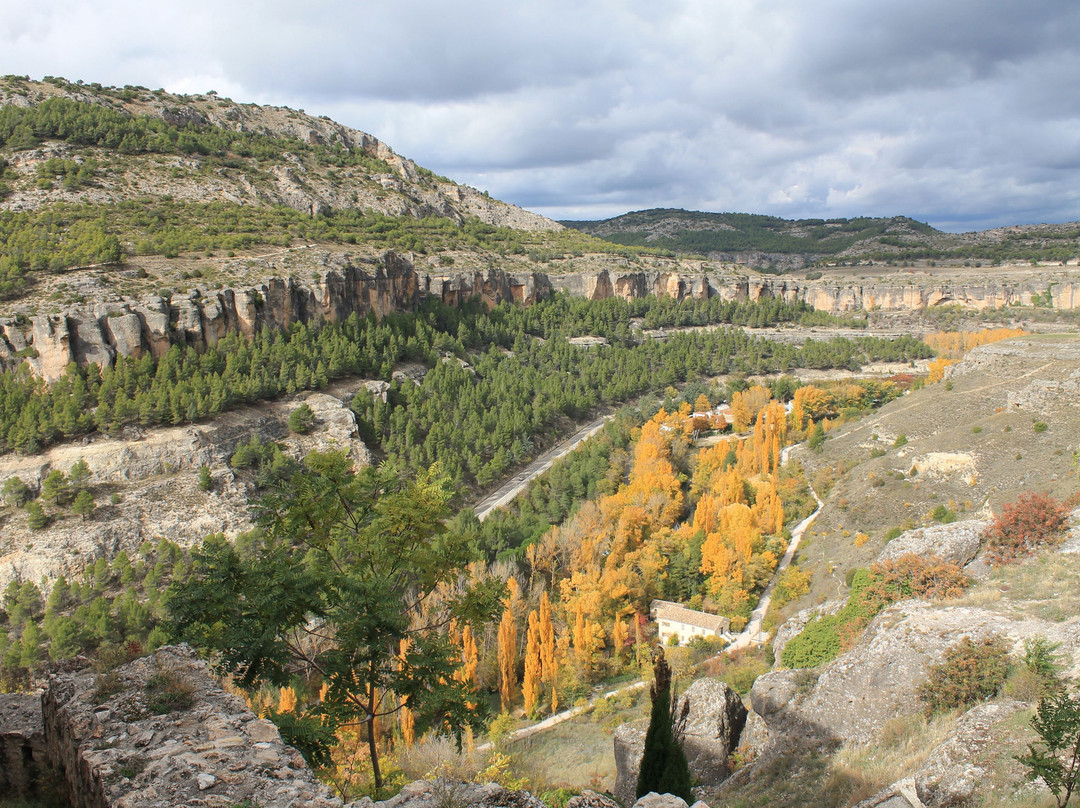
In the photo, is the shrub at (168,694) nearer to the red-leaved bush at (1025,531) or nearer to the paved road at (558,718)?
the paved road at (558,718)

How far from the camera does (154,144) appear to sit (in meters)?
65.4

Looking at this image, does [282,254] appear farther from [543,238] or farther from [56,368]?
[543,238]

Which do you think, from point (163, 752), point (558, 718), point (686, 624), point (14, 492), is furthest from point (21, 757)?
point (14, 492)

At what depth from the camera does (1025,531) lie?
18.0 meters

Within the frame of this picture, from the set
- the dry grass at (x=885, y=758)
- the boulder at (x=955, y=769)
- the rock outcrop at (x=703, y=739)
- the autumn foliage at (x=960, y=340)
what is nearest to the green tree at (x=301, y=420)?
the rock outcrop at (x=703, y=739)

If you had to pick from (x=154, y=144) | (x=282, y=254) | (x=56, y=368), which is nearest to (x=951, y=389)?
(x=282, y=254)

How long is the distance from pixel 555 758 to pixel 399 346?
3886 cm

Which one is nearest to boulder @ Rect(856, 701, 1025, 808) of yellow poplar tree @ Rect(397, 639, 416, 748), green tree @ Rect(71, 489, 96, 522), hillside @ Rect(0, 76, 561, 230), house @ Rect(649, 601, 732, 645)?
yellow poplar tree @ Rect(397, 639, 416, 748)

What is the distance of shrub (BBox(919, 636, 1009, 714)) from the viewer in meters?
12.5

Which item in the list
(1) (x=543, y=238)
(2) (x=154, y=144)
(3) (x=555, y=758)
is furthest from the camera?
(1) (x=543, y=238)

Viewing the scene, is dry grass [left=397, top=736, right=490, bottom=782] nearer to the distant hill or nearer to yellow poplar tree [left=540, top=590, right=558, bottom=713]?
yellow poplar tree [left=540, top=590, right=558, bottom=713]

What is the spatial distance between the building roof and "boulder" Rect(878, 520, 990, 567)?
35.5 ft

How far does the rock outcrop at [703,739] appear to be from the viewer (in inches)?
608

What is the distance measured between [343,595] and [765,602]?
94.5 feet
